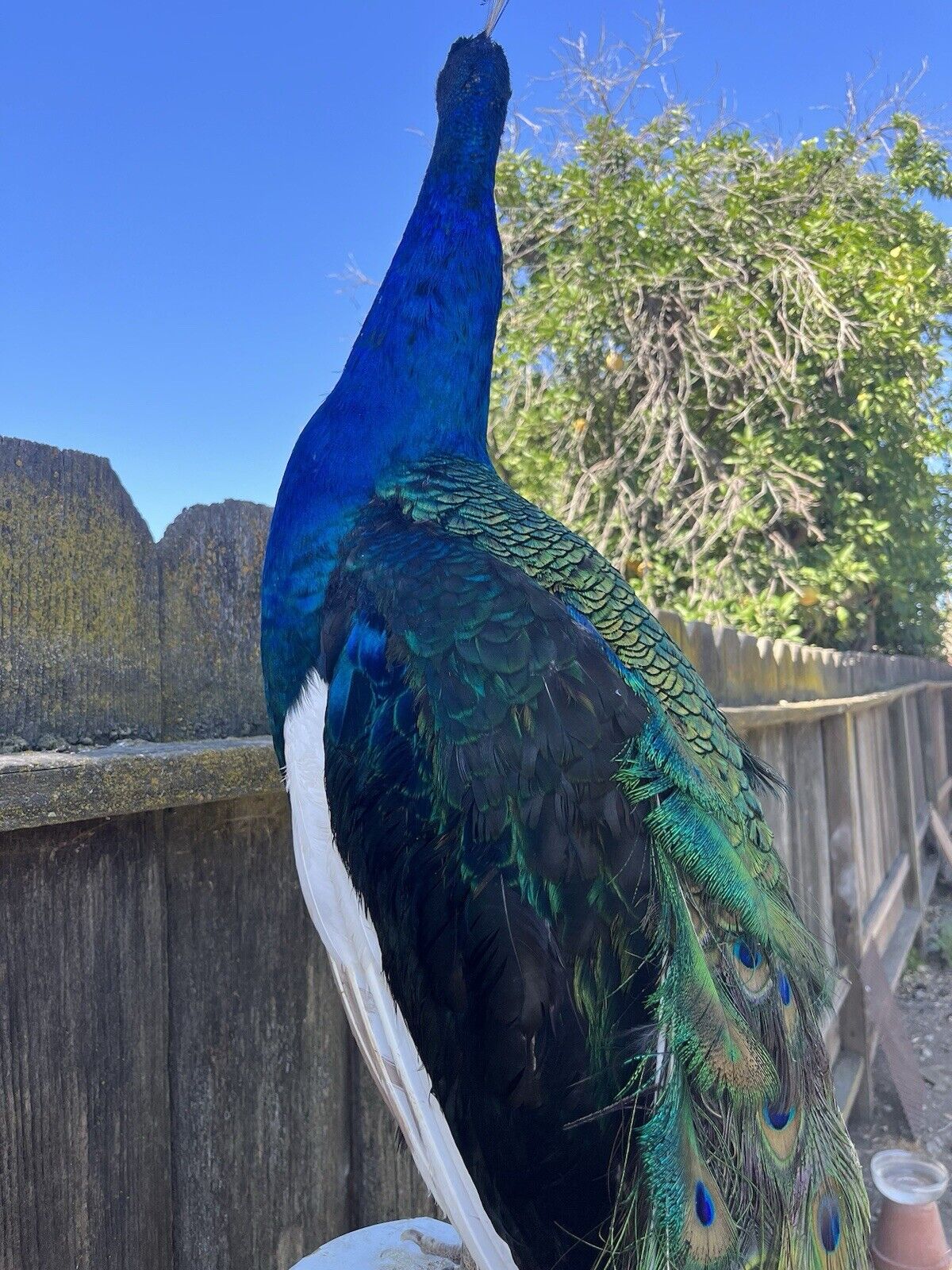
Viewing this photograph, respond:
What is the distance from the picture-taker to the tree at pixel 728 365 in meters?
5.71

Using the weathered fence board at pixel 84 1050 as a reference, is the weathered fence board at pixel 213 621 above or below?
above

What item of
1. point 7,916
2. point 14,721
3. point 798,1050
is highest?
point 14,721

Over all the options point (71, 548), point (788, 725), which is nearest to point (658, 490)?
point (788, 725)

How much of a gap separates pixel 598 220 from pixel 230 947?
5.45m

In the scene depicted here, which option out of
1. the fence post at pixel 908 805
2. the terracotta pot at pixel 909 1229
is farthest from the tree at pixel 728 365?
the terracotta pot at pixel 909 1229

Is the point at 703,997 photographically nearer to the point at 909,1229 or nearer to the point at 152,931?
the point at 152,931

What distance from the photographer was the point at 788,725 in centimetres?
364

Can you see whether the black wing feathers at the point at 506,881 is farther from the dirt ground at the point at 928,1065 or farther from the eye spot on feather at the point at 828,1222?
the dirt ground at the point at 928,1065

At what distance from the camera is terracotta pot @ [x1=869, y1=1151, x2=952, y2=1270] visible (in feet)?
9.30

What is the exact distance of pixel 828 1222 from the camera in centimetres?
131

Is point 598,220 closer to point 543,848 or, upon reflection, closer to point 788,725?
point 788,725

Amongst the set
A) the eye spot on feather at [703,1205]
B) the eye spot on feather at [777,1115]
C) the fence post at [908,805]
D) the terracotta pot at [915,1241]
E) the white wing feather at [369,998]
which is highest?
the white wing feather at [369,998]

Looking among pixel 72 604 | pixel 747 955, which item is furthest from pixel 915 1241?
pixel 72 604

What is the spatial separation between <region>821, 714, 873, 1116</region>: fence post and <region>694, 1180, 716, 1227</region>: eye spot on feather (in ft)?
10.0
